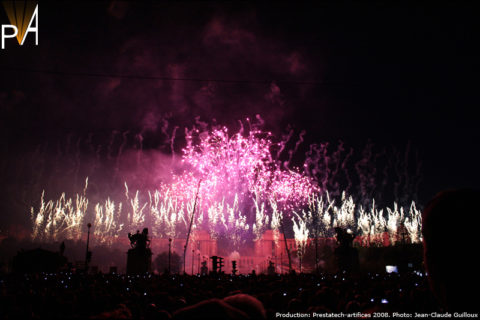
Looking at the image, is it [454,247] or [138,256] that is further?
[138,256]

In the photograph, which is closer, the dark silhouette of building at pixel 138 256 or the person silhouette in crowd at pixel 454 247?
the person silhouette in crowd at pixel 454 247

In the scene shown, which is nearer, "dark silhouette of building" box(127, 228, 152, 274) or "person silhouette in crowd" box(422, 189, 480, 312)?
"person silhouette in crowd" box(422, 189, 480, 312)

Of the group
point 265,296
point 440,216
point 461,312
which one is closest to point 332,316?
point 461,312

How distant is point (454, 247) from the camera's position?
7.34ft

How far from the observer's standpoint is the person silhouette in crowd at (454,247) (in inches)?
85.8

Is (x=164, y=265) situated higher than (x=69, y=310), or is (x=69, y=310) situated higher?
(x=69, y=310)

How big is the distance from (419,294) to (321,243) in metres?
83.8

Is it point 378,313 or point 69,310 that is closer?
point 378,313

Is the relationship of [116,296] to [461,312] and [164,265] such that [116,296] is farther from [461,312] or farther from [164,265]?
[164,265]

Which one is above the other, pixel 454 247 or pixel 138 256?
pixel 454 247

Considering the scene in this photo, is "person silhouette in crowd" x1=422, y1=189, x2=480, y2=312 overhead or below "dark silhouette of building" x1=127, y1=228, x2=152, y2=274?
overhead

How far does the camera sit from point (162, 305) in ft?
28.7

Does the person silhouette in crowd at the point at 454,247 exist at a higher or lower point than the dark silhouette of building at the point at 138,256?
higher

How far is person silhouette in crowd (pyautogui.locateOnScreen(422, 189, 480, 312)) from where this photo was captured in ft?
7.15
